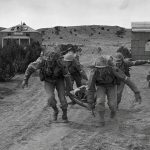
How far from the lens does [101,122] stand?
8.64 meters

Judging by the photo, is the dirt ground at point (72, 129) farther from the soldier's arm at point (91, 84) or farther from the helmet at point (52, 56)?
the helmet at point (52, 56)

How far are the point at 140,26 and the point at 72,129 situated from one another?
27.5 m

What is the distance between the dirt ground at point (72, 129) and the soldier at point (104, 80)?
0.51m

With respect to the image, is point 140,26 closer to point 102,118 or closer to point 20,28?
point 102,118

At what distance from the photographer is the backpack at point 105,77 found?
8.35 metres

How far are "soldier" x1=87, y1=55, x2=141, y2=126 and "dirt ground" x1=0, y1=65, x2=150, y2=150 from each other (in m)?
0.51

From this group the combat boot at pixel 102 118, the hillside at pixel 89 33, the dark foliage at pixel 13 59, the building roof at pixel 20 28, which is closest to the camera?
the combat boot at pixel 102 118

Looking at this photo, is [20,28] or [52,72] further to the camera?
[20,28]

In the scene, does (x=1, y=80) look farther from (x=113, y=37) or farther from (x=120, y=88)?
(x=113, y=37)

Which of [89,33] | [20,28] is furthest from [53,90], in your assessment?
[89,33]

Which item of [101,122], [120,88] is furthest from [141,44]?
[101,122]

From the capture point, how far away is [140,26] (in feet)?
115

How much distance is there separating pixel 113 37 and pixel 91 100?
304ft

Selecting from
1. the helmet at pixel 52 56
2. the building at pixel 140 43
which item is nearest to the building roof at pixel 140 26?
the building at pixel 140 43
